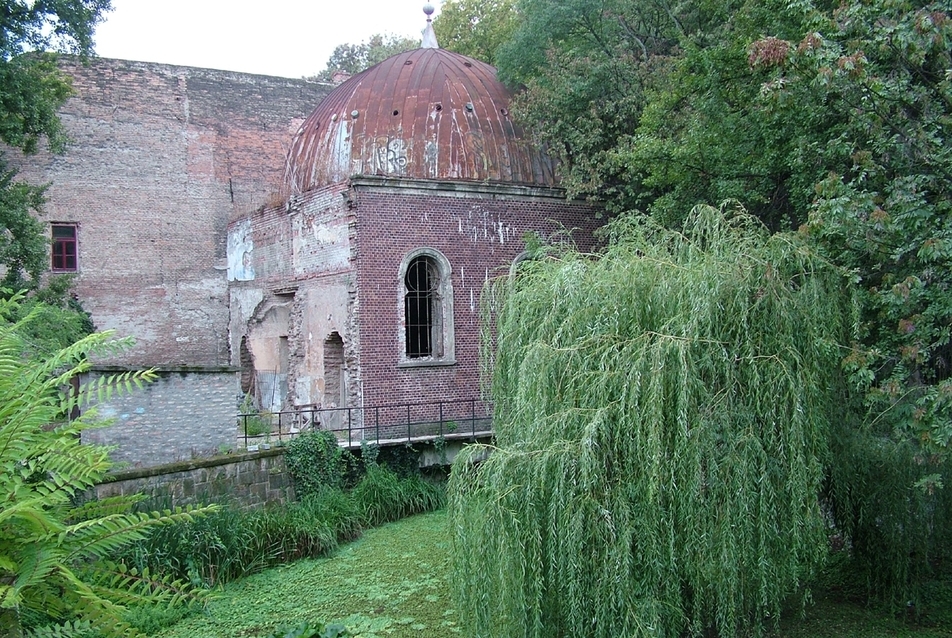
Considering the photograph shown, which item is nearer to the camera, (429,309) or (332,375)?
(429,309)

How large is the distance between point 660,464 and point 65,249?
2286cm

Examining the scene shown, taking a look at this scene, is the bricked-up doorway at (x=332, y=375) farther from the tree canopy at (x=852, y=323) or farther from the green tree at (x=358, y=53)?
the green tree at (x=358, y=53)

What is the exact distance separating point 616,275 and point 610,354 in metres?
1.07

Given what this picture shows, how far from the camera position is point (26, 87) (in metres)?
14.8

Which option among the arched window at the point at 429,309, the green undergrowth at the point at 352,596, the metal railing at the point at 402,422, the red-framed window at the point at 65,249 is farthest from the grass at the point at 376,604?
the red-framed window at the point at 65,249

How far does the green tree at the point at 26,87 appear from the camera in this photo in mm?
14406

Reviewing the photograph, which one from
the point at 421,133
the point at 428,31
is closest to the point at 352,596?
the point at 421,133

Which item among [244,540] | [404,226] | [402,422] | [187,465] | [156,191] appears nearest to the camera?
[244,540]

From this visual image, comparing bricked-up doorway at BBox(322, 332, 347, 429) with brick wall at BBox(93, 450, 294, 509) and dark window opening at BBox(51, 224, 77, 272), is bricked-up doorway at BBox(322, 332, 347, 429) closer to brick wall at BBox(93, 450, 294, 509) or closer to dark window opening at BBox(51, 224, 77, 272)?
brick wall at BBox(93, 450, 294, 509)

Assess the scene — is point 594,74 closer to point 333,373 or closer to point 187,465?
point 333,373

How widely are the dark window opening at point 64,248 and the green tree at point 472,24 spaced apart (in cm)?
1323

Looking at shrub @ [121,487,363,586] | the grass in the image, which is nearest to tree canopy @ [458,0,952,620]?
the grass

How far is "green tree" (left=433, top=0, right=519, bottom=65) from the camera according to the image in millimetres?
27297

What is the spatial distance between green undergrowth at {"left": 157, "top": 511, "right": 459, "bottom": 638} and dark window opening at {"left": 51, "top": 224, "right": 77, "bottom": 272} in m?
16.2
